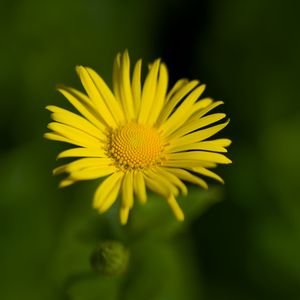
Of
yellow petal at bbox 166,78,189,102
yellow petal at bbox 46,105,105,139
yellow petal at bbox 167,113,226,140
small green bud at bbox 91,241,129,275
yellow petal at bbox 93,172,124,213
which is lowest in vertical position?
small green bud at bbox 91,241,129,275

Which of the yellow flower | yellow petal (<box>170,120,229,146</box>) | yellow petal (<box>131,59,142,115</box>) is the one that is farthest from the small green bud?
yellow petal (<box>131,59,142,115</box>)

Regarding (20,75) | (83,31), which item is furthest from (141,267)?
(83,31)

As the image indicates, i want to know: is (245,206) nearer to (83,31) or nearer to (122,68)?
(122,68)

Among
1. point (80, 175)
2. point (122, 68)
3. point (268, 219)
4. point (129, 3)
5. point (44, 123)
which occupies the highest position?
point (129, 3)

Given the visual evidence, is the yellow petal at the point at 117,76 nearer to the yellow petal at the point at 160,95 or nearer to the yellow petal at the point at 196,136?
the yellow petal at the point at 160,95

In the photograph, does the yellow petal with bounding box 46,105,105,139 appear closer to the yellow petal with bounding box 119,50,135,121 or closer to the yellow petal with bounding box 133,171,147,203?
the yellow petal with bounding box 119,50,135,121

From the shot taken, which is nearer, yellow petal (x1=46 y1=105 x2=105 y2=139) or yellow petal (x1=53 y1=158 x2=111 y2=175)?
yellow petal (x1=53 y1=158 x2=111 y2=175)

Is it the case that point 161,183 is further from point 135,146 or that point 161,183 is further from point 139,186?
point 135,146
